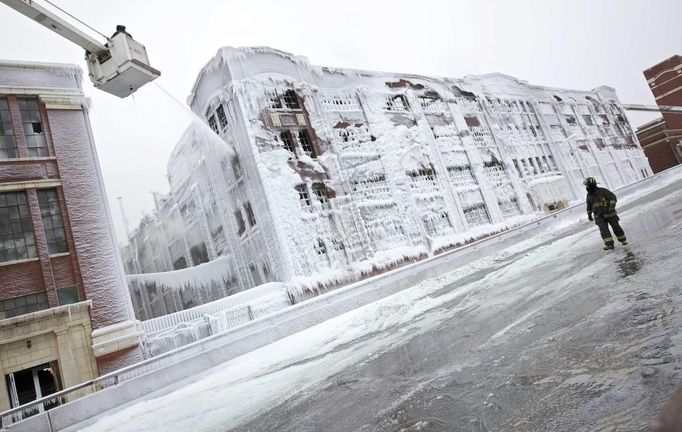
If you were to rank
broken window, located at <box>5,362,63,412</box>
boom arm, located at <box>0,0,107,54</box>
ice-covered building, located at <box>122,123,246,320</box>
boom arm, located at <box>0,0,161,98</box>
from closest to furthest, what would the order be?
boom arm, located at <box>0,0,161,98</box>
boom arm, located at <box>0,0,107,54</box>
broken window, located at <box>5,362,63,412</box>
ice-covered building, located at <box>122,123,246,320</box>

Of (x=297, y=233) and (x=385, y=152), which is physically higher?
(x=385, y=152)

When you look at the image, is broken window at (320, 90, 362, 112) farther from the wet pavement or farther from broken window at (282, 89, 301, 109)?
the wet pavement

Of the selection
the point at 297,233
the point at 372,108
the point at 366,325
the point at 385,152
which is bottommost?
the point at 366,325

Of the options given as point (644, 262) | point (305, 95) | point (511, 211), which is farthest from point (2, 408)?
point (511, 211)

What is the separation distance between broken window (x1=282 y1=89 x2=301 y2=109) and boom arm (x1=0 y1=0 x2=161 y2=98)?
11.5m

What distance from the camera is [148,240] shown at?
34.6 metres

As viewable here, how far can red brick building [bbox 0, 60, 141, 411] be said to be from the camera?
40.0 ft

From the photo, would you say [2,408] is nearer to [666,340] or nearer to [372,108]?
[666,340]

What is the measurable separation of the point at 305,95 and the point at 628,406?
69.0 feet

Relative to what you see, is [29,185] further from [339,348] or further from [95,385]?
[339,348]

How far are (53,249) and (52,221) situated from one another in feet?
3.54

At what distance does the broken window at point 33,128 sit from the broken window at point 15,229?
1.83m

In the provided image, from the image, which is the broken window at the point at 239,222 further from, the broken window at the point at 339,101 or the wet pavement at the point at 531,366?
the wet pavement at the point at 531,366

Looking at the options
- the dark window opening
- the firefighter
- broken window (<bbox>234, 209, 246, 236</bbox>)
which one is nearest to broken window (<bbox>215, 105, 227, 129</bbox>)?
broken window (<bbox>234, 209, 246, 236</bbox>)
